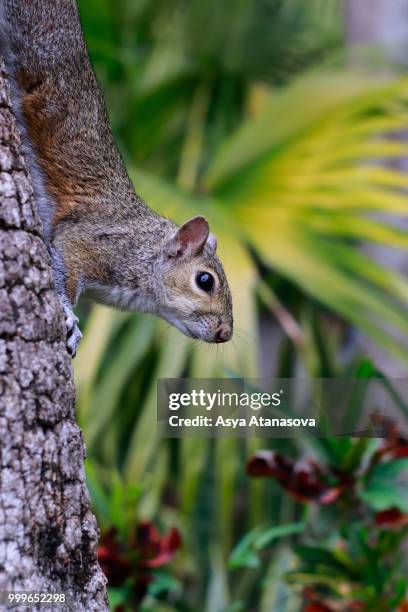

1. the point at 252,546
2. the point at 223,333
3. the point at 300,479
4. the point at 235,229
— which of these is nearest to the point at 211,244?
the point at 223,333

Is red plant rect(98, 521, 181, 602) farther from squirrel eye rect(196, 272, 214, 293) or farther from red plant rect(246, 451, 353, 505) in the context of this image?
squirrel eye rect(196, 272, 214, 293)

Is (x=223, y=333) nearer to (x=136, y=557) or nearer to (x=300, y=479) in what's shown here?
(x=300, y=479)

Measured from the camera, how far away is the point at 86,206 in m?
1.92

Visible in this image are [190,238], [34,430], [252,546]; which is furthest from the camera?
[252,546]

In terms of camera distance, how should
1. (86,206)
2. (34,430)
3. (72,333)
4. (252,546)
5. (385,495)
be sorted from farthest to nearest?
(252,546) < (385,495) < (86,206) < (72,333) < (34,430)

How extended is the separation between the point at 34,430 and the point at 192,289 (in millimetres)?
874

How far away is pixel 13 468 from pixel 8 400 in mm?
92

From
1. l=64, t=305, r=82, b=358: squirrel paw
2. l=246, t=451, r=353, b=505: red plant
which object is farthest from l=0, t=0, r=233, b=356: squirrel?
l=246, t=451, r=353, b=505: red plant

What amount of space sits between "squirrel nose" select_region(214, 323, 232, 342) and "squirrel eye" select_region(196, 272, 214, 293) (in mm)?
89

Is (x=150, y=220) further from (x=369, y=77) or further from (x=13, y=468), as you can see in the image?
(x=369, y=77)

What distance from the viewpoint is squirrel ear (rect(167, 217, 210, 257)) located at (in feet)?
6.66

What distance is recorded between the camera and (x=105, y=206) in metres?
1.96

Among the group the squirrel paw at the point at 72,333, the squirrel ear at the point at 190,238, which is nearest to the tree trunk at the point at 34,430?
the squirrel paw at the point at 72,333

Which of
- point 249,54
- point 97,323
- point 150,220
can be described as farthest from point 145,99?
point 150,220
